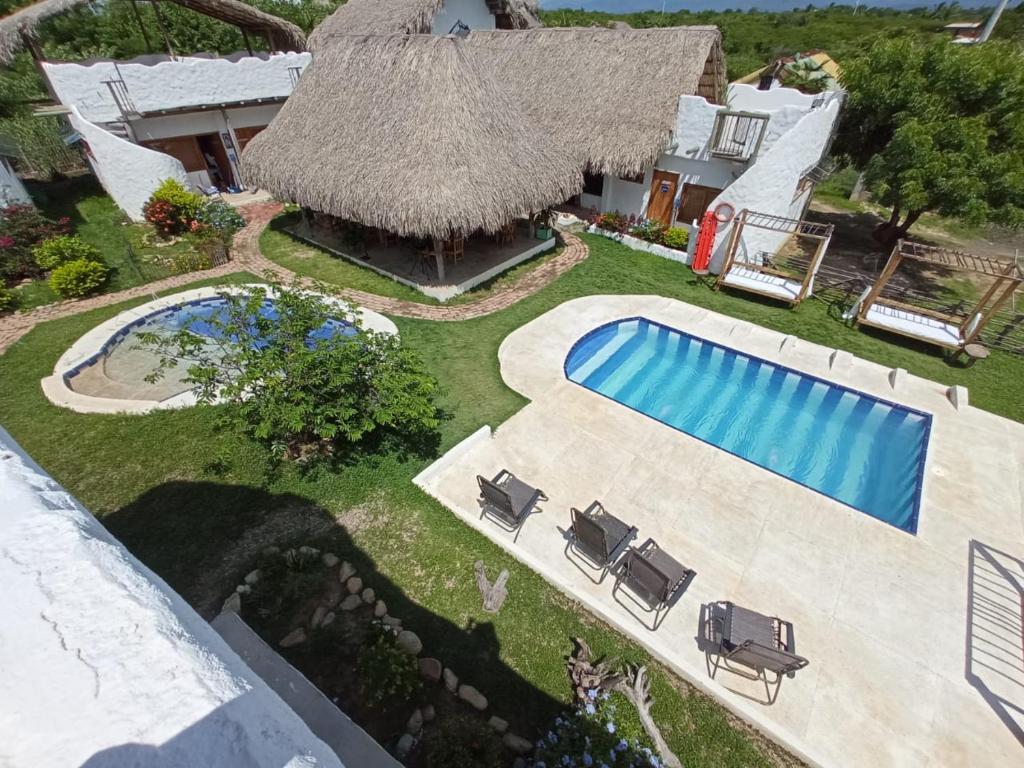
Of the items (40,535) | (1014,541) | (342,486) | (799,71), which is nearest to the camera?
(40,535)

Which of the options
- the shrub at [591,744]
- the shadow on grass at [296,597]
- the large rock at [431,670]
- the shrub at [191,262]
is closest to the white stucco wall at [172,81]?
the shrub at [191,262]

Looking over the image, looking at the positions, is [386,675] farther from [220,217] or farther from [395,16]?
[395,16]

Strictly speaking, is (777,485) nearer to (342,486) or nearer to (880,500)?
(880,500)

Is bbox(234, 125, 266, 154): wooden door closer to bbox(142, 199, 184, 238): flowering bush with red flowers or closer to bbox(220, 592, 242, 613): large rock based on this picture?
bbox(142, 199, 184, 238): flowering bush with red flowers

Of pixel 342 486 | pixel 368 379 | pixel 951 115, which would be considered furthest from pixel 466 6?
pixel 342 486

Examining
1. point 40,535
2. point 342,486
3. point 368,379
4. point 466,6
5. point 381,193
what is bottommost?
point 342,486

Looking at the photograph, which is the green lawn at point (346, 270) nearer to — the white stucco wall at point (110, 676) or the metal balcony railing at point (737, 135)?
the metal balcony railing at point (737, 135)
